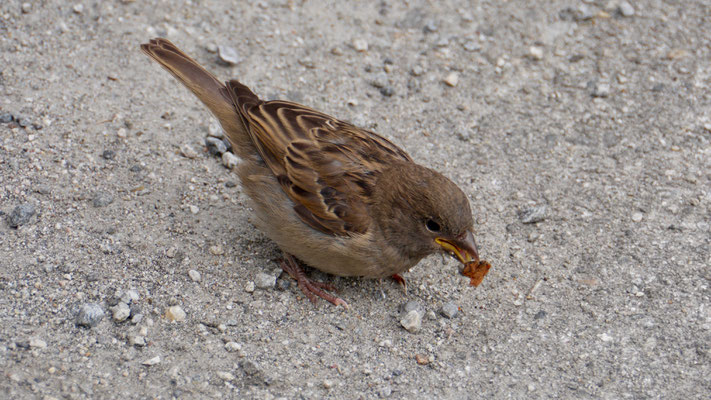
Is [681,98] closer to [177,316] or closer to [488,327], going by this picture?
[488,327]

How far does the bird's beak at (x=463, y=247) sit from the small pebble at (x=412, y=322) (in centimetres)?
49

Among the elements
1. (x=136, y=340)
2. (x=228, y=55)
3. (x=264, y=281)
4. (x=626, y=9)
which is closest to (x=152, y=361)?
(x=136, y=340)

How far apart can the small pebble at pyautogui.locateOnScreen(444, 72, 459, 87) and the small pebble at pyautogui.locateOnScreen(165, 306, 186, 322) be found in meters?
3.35

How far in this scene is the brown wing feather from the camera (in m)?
4.65

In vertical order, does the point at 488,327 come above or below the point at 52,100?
below

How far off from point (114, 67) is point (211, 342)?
9.77 feet

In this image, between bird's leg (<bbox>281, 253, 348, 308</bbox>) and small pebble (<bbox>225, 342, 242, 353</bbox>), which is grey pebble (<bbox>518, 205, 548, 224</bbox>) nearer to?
bird's leg (<bbox>281, 253, 348, 308</bbox>)

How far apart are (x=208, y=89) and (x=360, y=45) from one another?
2.00 meters

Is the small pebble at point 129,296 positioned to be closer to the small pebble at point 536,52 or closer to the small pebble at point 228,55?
the small pebble at point 228,55

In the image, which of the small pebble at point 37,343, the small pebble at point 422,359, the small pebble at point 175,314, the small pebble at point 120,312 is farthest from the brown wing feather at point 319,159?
the small pebble at point 37,343

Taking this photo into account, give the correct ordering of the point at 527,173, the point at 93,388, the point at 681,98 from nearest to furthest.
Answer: the point at 93,388 → the point at 527,173 → the point at 681,98

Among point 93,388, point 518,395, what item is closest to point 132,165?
point 93,388

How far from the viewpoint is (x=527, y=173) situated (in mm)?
5871

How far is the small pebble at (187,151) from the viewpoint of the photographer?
5711mm
